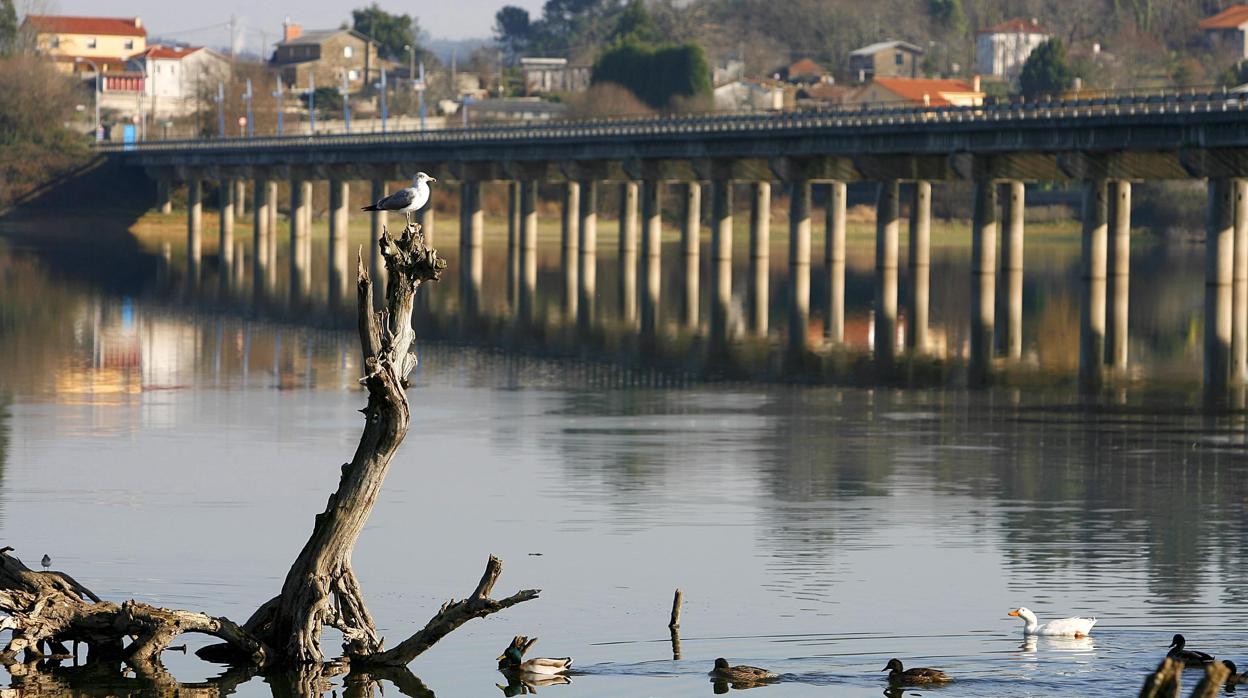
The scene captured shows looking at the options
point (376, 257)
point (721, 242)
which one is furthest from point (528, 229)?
point (721, 242)

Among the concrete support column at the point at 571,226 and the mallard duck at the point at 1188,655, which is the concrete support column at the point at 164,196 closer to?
the concrete support column at the point at 571,226

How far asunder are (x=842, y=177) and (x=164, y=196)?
69.4 meters

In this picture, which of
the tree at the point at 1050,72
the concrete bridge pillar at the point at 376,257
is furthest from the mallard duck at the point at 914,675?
the tree at the point at 1050,72

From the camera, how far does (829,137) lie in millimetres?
101688

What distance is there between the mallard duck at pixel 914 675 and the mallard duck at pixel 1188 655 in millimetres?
2478

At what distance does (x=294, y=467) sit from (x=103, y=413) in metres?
9.64

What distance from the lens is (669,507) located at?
35.9 m

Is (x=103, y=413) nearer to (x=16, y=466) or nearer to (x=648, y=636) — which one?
(x=16, y=466)

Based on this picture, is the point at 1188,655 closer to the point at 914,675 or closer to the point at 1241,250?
the point at 914,675

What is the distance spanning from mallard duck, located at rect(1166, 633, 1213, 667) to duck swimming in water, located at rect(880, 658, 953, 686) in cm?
248

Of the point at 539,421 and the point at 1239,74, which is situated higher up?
the point at 1239,74

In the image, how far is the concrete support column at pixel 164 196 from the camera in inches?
6282

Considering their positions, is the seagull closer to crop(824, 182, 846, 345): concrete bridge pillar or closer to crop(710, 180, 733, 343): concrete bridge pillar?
crop(824, 182, 846, 345): concrete bridge pillar

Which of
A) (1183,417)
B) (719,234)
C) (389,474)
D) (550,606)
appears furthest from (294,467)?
(719,234)
